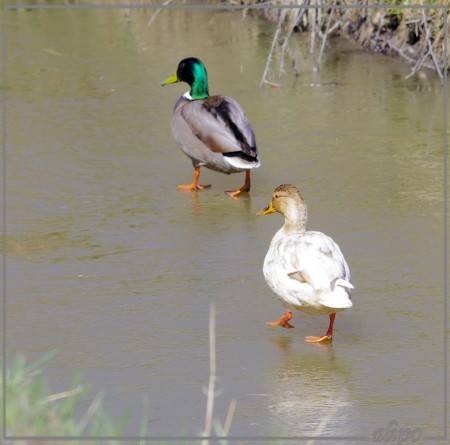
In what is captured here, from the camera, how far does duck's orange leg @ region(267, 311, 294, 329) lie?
4.50 m

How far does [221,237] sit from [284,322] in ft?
4.44

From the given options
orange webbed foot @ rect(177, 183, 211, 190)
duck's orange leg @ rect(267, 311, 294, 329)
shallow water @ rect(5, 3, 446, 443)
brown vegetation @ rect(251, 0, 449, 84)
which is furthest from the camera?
brown vegetation @ rect(251, 0, 449, 84)

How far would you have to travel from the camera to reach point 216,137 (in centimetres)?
669

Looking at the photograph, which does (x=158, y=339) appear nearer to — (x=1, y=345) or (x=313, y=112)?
(x=1, y=345)

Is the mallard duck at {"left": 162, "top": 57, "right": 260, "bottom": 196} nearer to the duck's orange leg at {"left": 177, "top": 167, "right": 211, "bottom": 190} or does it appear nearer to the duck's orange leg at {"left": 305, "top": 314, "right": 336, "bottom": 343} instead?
the duck's orange leg at {"left": 177, "top": 167, "right": 211, "bottom": 190}

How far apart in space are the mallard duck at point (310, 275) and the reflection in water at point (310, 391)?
124 millimetres

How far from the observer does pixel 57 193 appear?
6.52 meters

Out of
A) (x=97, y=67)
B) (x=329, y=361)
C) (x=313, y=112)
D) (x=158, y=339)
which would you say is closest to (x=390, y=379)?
(x=329, y=361)

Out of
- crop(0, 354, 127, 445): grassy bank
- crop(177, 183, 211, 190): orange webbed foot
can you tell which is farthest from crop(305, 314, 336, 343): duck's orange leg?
crop(177, 183, 211, 190): orange webbed foot

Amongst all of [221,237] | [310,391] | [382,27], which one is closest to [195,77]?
[221,237]

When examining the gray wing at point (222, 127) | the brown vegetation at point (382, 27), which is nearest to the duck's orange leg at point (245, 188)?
the gray wing at point (222, 127)

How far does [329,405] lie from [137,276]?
63.0 inches

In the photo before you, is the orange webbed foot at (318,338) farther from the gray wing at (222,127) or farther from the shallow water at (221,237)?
the gray wing at (222,127)

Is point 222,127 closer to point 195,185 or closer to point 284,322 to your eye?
point 195,185
